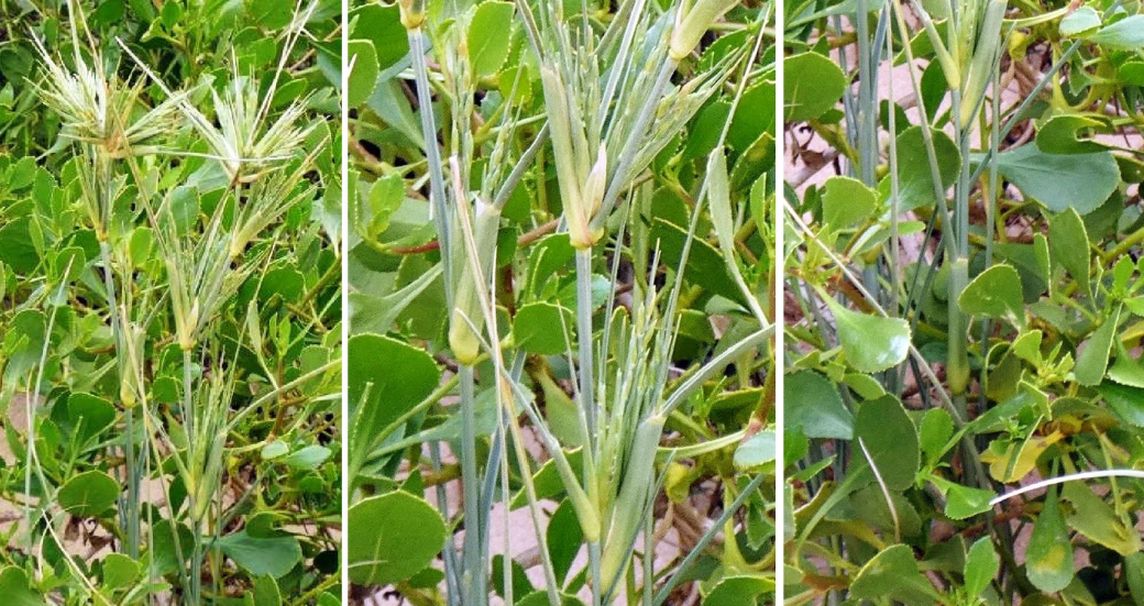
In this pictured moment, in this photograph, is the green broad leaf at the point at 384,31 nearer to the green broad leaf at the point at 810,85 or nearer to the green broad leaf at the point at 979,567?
the green broad leaf at the point at 810,85

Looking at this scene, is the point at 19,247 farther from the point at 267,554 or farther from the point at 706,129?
the point at 706,129

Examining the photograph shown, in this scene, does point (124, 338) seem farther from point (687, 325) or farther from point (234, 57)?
point (687, 325)

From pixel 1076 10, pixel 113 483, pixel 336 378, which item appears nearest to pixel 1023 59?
pixel 1076 10

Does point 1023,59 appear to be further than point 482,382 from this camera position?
Yes

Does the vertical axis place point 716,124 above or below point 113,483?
above

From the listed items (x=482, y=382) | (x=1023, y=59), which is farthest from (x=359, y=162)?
(x=1023, y=59)

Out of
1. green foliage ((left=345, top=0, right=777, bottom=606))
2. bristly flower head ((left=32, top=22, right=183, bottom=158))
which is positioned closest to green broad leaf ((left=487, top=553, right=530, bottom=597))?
green foliage ((left=345, top=0, right=777, bottom=606))

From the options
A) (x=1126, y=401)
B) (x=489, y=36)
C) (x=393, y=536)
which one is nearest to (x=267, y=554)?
(x=393, y=536)
